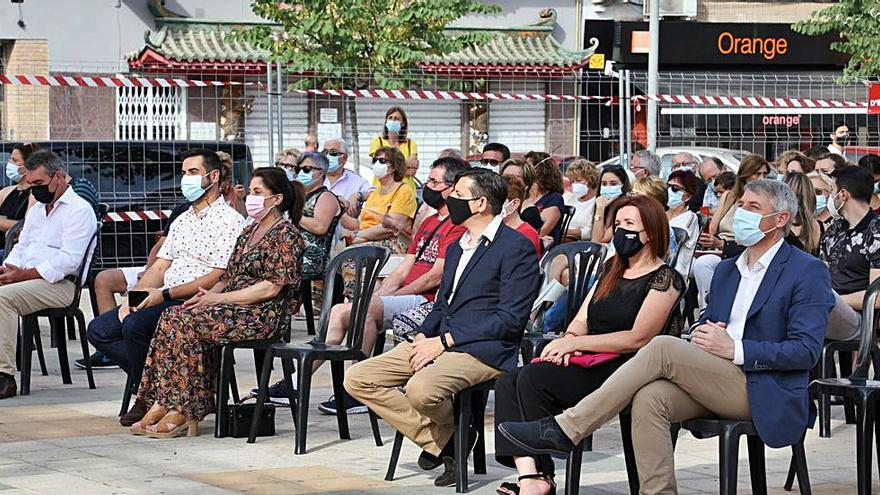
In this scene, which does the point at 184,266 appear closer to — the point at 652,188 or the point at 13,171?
the point at 652,188

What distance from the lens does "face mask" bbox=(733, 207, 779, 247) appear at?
729 centimetres

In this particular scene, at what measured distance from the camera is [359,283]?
945 centimetres

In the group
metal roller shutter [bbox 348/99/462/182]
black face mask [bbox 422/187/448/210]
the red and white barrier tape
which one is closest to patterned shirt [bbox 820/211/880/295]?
black face mask [bbox 422/187/448/210]

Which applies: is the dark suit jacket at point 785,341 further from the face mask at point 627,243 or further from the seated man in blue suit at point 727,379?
the face mask at point 627,243

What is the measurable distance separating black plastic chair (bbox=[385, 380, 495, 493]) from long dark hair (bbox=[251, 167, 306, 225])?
1.94 metres

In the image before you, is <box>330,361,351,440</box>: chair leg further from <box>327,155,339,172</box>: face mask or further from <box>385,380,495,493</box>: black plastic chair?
<box>327,155,339,172</box>: face mask

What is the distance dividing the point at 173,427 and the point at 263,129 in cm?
944

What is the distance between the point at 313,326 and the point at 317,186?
4.05 ft

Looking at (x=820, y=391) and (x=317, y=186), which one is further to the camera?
(x=317, y=186)

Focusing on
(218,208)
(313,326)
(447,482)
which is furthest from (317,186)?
(447,482)

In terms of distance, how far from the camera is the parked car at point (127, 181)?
55.6ft

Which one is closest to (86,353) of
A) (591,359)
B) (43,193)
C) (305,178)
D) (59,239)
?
(59,239)

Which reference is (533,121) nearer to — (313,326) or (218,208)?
(313,326)

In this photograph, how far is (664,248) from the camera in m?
7.61
